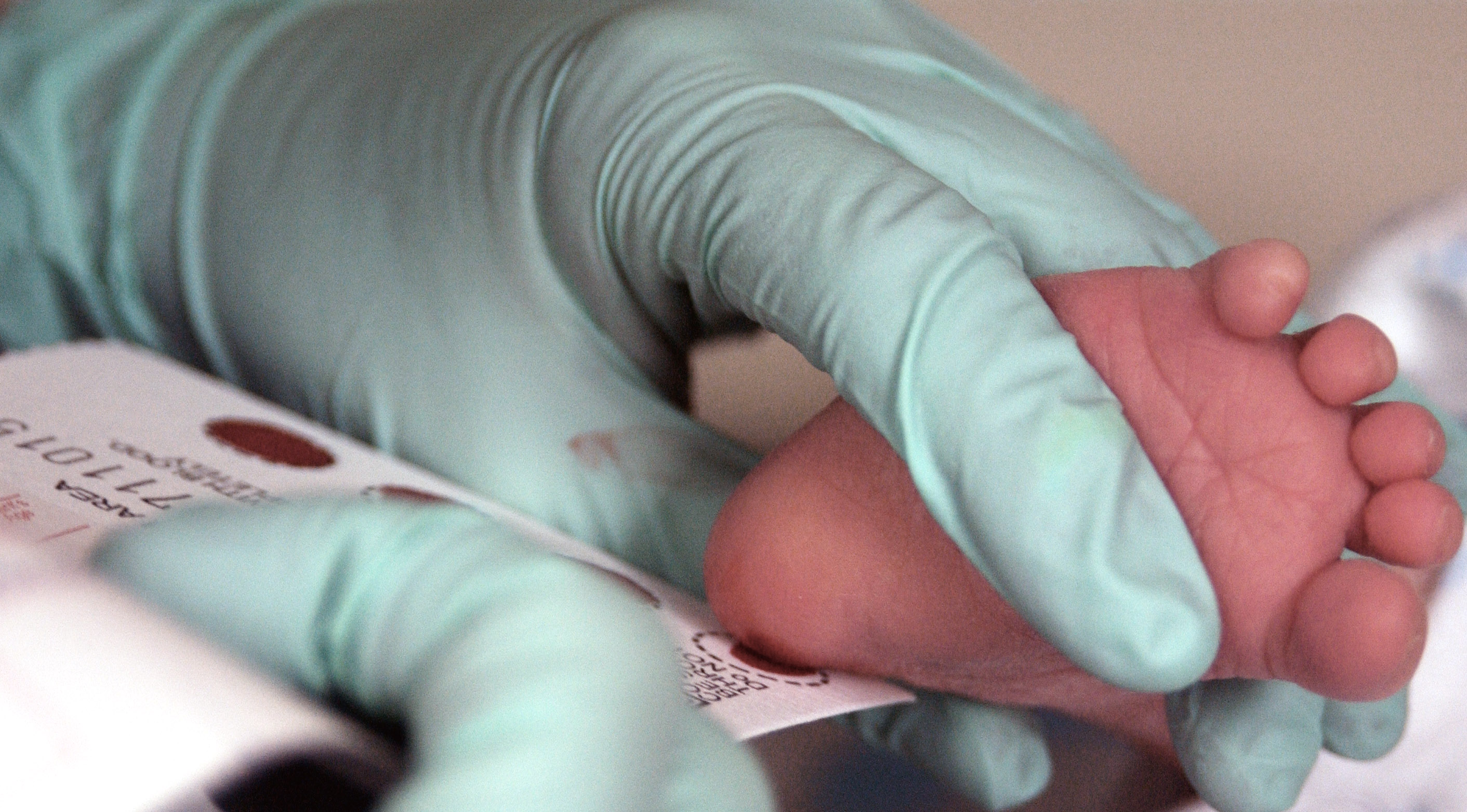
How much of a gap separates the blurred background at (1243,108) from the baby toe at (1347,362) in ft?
1.04

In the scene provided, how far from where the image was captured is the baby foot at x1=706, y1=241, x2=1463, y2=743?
0.97ft

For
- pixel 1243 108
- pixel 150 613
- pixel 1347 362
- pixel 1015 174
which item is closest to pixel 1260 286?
pixel 1347 362

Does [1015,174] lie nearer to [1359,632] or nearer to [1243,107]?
[1359,632]

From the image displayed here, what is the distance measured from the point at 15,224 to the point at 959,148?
0.53 m

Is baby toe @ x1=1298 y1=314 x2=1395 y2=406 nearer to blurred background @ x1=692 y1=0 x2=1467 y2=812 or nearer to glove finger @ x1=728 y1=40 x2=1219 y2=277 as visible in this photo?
glove finger @ x1=728 y1=40 x2=1219 y2=277

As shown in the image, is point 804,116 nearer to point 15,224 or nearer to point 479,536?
point 479,536

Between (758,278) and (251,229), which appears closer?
(758,278)

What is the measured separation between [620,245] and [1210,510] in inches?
9.9

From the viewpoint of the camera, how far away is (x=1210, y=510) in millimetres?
319

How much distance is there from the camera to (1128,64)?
37.9 inches

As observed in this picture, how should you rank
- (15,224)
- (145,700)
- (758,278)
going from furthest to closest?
1. (15,224)
2. (758,278)
3. (145,700)

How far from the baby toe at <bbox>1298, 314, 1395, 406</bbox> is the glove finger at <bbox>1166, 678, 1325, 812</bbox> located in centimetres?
13

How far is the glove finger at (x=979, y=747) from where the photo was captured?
45 cm

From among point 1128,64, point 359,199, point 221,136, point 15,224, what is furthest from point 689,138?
point 1128,64
